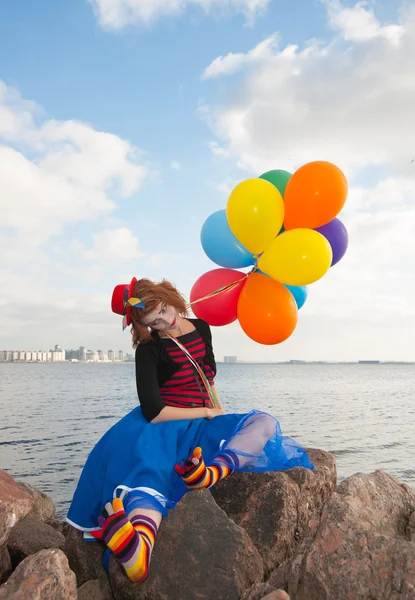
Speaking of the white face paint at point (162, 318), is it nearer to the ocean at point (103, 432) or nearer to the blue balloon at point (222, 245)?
the blue balloon at point (222, 245)

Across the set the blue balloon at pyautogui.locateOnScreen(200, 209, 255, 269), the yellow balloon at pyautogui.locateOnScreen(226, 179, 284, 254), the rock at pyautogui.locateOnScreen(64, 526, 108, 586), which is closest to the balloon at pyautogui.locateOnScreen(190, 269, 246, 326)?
the blue balloon at pyautogui.locateOnScreen(200, 209, 255, 269)

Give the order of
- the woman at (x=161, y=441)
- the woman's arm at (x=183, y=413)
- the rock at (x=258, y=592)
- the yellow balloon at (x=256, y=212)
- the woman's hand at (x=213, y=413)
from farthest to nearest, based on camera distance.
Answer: the yellow balloon at (x=256, y=212), the woman's hand at (x=213, y=413), the woman's arm at (x=183, y=413), the woman at (x=161, y=441), the rock at (x=258, y=592)

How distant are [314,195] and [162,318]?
1.83m

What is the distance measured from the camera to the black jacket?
11.7 feet

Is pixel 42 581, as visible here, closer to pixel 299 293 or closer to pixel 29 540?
pixel 29 540

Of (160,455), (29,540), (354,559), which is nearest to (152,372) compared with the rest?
(160,455)

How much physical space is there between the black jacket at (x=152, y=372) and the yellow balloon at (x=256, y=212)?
139 cm

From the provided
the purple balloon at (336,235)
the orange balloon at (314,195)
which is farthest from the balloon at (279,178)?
the purple balloon at (336,235)

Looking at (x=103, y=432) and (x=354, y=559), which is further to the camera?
(x=103, y=432)

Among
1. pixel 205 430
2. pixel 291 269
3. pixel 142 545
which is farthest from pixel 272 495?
pixel 291 269

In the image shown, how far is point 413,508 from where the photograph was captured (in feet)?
10.0

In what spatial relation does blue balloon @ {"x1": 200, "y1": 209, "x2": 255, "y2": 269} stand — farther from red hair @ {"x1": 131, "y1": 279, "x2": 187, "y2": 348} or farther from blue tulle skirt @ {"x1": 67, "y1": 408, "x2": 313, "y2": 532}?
blue tulle skirt @ {"x1": 67, "y1": 408, "x2": 313, "y2": 532}

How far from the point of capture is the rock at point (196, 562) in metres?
2.83

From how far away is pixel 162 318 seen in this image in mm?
3924
